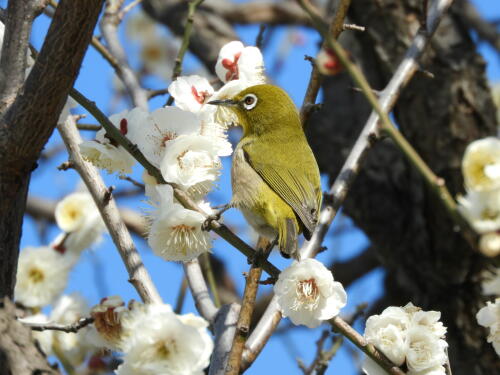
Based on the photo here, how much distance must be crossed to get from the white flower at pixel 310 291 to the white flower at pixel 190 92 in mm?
772

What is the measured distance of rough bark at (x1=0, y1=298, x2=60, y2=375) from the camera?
2029 millimetres

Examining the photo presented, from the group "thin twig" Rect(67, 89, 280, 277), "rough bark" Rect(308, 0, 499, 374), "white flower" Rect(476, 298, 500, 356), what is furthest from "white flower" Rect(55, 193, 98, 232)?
"rough bark" Rect(308, 0, 499, 374)

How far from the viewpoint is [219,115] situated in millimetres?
3074

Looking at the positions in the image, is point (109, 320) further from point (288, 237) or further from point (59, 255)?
point (59, 255)

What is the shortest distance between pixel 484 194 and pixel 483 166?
9cm

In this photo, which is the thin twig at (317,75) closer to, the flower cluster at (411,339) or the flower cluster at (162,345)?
the flower cluster at (411,339)

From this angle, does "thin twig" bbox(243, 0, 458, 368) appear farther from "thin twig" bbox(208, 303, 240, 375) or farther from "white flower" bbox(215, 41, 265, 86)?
"white flower" bbox(215, 41, 265, 86)

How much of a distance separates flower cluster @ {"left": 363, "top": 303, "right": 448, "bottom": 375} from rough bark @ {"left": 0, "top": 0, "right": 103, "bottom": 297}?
3.74 feet

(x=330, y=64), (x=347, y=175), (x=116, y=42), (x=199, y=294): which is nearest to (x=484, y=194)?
(x=330, y=64)

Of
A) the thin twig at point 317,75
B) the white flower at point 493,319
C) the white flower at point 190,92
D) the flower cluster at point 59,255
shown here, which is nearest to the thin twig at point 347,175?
the thin twig at point 317,75

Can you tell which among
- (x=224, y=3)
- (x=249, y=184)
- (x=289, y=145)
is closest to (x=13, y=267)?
(x=249, y=184)

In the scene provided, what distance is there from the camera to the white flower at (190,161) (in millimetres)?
2414

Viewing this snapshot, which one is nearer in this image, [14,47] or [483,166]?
[483,166]

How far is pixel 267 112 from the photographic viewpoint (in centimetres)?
393
